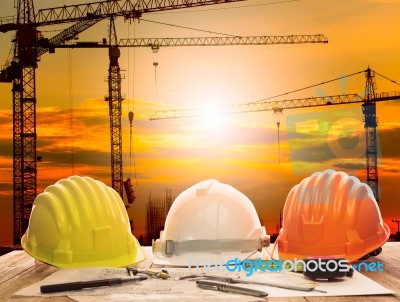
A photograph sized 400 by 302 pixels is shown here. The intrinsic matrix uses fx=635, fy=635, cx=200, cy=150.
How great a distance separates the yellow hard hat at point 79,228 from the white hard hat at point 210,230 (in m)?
0.36

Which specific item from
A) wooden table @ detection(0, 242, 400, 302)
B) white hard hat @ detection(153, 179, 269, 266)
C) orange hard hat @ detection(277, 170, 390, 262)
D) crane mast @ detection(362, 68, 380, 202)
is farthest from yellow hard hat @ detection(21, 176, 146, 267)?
crane mast @ detection(362, 68, 380, 202)

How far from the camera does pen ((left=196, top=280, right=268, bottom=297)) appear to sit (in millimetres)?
3848

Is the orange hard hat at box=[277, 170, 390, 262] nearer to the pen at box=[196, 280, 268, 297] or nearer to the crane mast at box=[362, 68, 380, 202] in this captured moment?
the pen at box=[196, 280, 268, 297]

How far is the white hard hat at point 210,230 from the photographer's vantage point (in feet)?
16.8

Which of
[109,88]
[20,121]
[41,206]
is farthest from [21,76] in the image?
[41,206]

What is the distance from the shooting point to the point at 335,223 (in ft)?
16.8

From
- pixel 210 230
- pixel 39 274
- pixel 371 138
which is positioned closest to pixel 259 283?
pixel 210 230

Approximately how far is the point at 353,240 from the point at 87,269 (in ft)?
7.00

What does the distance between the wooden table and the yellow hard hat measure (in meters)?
0.19

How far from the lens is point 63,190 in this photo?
5469mm

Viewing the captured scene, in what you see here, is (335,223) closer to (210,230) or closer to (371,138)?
(210,230)

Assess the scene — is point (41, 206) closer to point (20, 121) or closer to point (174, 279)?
point (174, 279)

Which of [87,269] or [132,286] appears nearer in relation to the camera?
[132,286]
